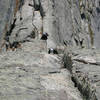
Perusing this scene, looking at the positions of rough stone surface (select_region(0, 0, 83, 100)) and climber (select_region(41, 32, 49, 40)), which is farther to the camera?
climber (select_region(41, 32, 49, 40))

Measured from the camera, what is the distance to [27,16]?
20.1 m

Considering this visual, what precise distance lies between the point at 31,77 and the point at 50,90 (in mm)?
879

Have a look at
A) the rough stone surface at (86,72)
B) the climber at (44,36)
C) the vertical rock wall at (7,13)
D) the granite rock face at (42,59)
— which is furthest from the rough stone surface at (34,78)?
the vertical rock wall at (7,13)

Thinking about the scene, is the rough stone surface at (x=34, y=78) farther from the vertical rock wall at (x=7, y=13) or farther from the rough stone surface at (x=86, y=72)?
the vertical rock wall at (x=7, y=13)

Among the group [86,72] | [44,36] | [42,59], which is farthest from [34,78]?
[44,36]

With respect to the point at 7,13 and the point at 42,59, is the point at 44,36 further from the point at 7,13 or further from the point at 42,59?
the point at 42,59

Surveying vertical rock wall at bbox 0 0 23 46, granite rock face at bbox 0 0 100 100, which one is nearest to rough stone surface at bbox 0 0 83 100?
granite rock face at bbox 0 0 100 100

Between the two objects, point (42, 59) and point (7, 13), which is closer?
Answer: point (42, 59)

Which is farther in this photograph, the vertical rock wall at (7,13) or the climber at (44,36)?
the vertical rock wall at (7,13)

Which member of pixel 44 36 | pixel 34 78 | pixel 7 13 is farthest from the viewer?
pixel 7 13

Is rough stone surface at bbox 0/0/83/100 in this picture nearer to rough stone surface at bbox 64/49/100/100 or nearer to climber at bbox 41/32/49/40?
rough stone surface at bbox 64/49/100/100

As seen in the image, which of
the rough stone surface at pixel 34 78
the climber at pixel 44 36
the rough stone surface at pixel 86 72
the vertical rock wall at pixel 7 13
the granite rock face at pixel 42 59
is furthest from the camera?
the vertical rock wall at pixel 7 13

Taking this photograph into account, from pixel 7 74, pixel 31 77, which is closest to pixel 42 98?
pixel 31 77

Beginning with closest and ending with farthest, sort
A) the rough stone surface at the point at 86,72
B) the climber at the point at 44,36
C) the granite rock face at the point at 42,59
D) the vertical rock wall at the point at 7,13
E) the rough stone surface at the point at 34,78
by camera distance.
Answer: the rough stone surface at the point at 34,78
the granite rock face at the point at 42,59
the rough stone surface at the point at 86,72
the climber at the point at 44,36
the vertical rock wall at the point at 7,13
